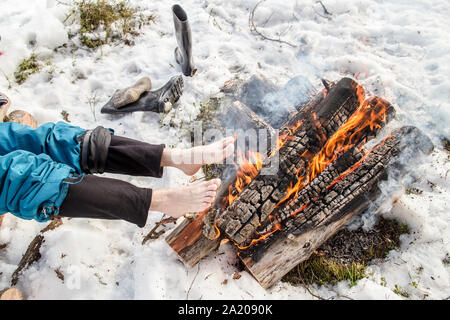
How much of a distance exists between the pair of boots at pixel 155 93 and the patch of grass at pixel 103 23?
38.5 inches

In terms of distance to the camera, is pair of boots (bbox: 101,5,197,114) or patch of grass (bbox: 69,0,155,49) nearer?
pair of boots (bbox: 101,5,197,114)

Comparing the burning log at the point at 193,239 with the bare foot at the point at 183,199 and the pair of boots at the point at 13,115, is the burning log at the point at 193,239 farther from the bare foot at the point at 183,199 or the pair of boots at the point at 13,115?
the pair of boots at the point at 13,115

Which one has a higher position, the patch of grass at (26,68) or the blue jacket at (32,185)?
the blue jacket at (32,185)

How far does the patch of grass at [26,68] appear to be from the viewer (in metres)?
3.26

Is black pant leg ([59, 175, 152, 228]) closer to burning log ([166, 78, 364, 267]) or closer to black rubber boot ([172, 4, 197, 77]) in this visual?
burning log ([166, 78, 364, 267])

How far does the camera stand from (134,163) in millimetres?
2061

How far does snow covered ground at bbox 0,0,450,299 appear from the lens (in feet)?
6.73

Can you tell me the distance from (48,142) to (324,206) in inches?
79.1

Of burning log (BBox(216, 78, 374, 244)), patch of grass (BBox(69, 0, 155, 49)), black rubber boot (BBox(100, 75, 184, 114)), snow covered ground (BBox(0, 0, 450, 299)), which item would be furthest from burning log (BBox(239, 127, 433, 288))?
patch of grass (BBox(69, 0, 155, 49))

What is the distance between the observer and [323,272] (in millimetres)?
2125

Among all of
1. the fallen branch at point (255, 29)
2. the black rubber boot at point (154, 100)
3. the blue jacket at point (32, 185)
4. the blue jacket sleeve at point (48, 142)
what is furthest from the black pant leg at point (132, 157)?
the fallen branch at point (255, 29)

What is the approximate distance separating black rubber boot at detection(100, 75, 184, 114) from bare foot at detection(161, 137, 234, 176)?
39.6 inches

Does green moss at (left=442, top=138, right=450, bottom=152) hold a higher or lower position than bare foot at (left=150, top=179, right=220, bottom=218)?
lower
